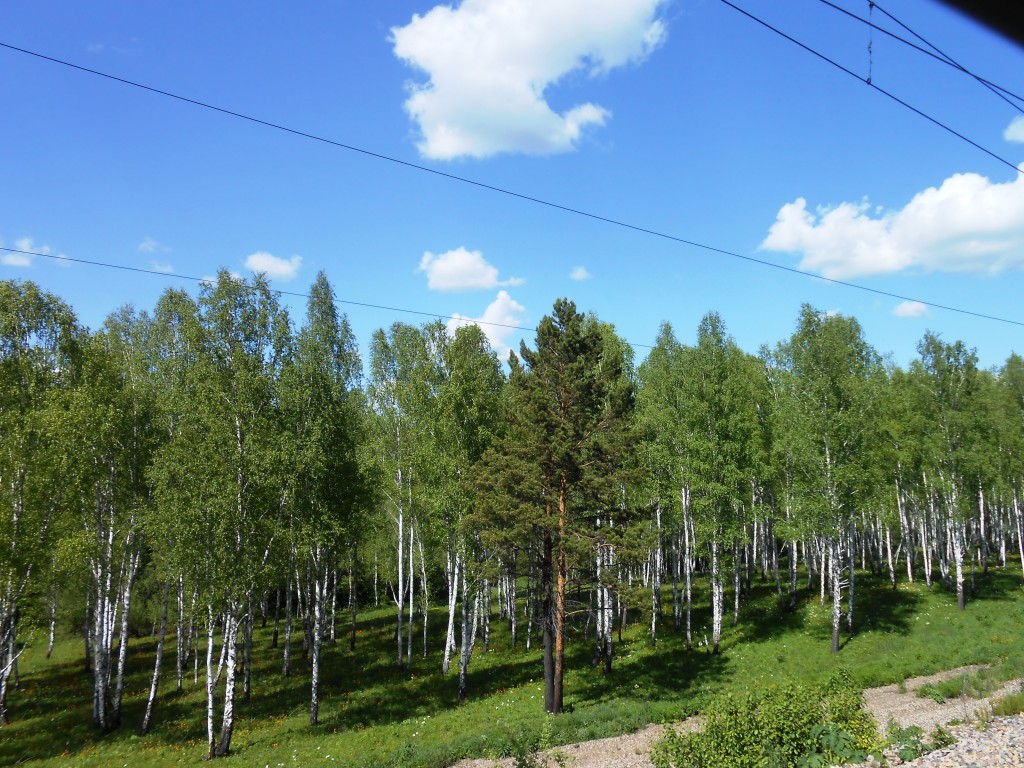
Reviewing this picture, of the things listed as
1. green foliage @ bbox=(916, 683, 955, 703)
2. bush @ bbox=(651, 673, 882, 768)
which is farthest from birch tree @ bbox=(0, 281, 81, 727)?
green foliage @ bbox=(916, 683, 955, 703)

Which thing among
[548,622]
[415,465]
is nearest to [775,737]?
[548,622]

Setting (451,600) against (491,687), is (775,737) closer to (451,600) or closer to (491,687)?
(491,687)

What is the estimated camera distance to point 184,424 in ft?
71.6

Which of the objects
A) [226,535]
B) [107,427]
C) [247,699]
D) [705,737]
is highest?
[107,427]

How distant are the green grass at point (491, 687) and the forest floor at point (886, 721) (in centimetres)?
76

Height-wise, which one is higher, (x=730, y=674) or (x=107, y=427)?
(x=107, y=427)

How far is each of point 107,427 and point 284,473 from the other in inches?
289

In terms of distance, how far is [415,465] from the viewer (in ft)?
96.7

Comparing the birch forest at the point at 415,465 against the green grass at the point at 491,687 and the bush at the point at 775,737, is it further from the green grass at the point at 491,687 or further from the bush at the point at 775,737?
the bush at the point at 775,737

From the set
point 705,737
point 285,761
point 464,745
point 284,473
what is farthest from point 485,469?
point 705,737

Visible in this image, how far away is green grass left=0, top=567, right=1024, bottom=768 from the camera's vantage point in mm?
19469

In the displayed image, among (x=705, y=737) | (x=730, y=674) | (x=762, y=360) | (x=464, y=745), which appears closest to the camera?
(x=705, y=737)

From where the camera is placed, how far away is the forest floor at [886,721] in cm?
1449

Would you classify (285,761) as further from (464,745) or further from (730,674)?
(730,674)
